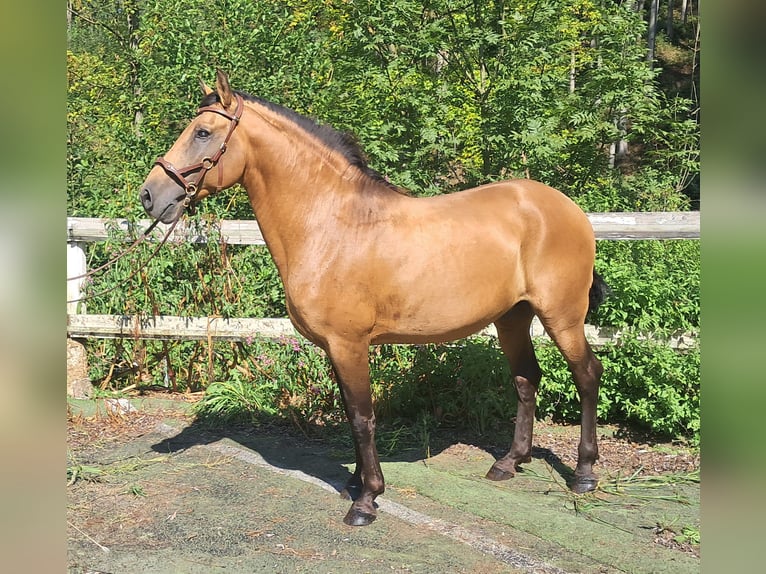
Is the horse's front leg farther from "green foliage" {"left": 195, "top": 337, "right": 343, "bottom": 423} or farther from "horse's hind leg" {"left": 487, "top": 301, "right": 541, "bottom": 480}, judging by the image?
"green foliage" {"left": 195, "top": 337, "right": 343, "bottom": 423}

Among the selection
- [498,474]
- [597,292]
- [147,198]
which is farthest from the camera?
[597,292]

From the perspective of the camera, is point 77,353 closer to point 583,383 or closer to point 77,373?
point 77,373

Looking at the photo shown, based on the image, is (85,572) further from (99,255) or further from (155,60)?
(155,60)

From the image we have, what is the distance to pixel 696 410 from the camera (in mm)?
4953

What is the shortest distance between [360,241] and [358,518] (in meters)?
1.59

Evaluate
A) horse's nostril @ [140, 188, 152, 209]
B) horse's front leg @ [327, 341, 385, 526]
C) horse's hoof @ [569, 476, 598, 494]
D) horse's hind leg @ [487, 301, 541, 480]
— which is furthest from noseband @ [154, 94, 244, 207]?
horse's hoof @ [569, 476, 598, 494]

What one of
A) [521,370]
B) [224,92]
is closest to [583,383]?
[521,370]

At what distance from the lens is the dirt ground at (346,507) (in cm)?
331

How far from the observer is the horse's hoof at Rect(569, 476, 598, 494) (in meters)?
4.24

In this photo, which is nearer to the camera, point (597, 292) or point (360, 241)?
point (360, 241)

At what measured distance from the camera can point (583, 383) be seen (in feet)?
14.1

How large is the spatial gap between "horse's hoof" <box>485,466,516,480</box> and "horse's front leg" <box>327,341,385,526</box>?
96 cm

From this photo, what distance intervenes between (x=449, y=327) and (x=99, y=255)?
15.1ft
